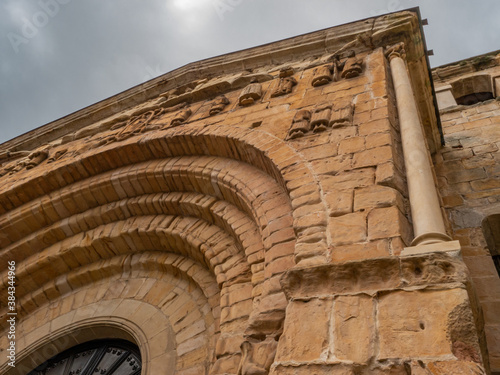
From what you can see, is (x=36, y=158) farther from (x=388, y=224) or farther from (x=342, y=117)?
(x=388, y=224)

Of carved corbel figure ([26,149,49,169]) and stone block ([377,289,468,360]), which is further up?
carved corbel figure ([26,149,49,169])

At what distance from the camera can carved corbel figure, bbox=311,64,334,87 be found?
528 cm

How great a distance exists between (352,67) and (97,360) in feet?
15.2

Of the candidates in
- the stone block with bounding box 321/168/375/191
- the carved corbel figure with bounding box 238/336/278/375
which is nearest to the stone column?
the stone block with bounding box 321/168/375/191

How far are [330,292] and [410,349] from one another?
0.53m

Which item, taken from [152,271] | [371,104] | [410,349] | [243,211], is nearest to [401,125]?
[371,104]

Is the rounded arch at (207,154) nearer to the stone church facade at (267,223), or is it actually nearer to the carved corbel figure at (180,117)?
the stone church facade at (267,223)

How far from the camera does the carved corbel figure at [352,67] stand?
5109mm

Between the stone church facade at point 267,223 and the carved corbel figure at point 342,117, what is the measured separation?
25 mm

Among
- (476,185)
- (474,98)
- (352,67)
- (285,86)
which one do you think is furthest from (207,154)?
(474,98)

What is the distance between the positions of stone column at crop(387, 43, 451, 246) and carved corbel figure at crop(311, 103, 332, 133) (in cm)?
66

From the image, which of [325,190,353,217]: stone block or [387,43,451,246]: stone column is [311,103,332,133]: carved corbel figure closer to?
[387,43,451,246]: stone column

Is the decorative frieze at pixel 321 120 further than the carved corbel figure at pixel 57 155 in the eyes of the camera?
No

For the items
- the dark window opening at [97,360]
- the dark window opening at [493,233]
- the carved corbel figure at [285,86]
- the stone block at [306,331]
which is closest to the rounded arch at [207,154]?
the stone block at [306,331]
